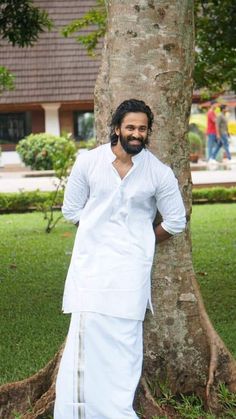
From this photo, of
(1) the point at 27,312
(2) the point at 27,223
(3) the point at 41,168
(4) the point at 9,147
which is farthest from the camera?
(4) the point at 9,147

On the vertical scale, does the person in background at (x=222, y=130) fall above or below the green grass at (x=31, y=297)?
below

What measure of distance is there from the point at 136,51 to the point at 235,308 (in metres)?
3.38

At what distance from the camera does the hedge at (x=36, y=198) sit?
54.0ft

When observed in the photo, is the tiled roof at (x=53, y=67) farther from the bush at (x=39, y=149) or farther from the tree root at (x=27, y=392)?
the tree root at (x=27, y=392)

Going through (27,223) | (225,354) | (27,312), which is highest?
(225,354)

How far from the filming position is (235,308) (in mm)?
7652

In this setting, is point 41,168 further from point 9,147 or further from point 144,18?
point 144,18

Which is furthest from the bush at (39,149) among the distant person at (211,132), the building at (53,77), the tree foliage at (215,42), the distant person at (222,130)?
the tree foliage at (215,42)

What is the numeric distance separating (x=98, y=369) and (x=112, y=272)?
1.56 ft

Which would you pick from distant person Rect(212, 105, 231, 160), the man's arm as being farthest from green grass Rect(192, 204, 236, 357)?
distant person Rect(212, 105, 231, 160)

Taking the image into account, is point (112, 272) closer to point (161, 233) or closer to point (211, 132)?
point (161, 233)

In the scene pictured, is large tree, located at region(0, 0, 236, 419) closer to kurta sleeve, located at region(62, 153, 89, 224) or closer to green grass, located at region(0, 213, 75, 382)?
kurta sleeve, located at region(62, 153, 89, 224)

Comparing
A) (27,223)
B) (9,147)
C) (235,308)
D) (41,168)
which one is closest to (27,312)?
(235,308)

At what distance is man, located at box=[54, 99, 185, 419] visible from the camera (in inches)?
169
